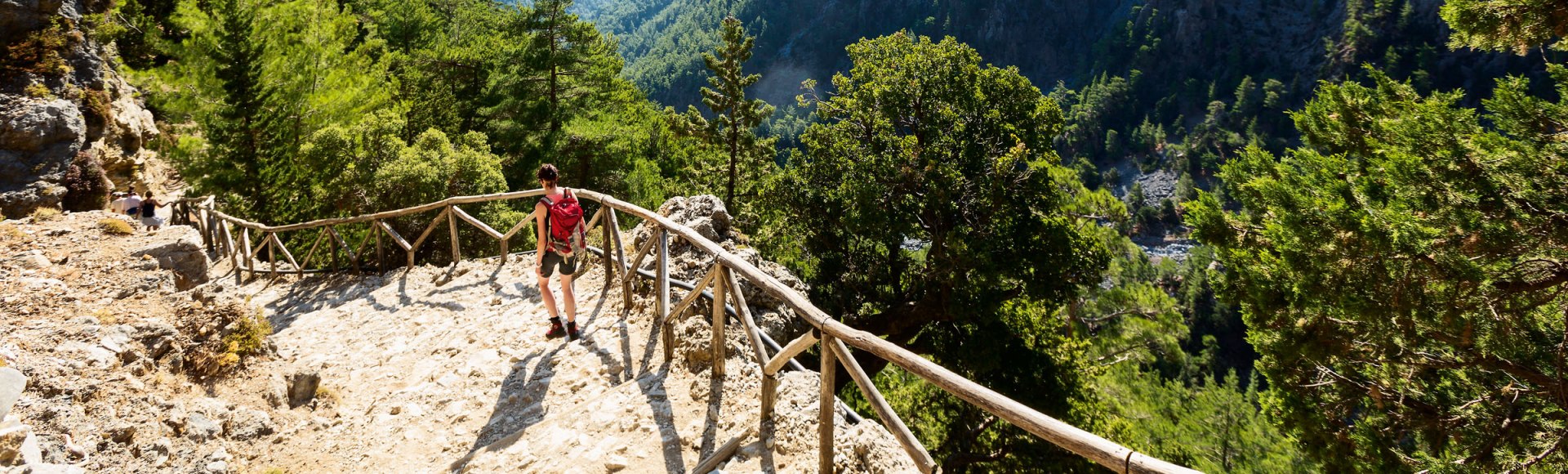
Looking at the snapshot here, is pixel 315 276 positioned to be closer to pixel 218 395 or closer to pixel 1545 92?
pixel 218 395

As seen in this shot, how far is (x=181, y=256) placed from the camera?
8.55 meters

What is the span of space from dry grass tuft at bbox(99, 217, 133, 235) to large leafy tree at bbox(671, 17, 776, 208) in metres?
14.1

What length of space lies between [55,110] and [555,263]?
1542 cm

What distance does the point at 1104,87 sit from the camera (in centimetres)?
12625

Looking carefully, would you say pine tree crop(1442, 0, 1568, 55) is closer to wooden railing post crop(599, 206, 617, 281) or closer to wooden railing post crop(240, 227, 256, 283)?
wooden railing post crop(599, 206, 617, 281)

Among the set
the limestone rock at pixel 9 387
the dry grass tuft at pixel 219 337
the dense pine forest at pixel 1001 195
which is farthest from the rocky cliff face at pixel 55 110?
the limestone rock at pixel 9 387

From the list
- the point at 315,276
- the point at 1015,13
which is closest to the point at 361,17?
the point at 315,276

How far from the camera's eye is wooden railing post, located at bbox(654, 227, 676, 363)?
16.6ft

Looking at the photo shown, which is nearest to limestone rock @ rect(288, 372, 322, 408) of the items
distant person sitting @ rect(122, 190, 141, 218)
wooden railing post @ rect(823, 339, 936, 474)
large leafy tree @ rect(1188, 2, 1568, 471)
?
wooden railing post @ rect(823, 339, 936, 474)

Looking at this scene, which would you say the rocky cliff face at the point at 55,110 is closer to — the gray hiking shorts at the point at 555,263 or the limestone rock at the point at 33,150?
the limestone rock at the point at 33,150

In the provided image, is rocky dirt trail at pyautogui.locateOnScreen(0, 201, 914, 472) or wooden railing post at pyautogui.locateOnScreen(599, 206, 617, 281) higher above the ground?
wooden railing post at pyautogui.locateOnScreen(599, 206, 617, 281)

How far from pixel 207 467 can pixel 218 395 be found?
1362 mm

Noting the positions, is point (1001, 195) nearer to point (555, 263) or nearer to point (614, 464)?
point (555, 263)

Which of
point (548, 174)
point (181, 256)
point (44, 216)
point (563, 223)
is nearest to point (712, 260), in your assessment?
point (563, 223)
